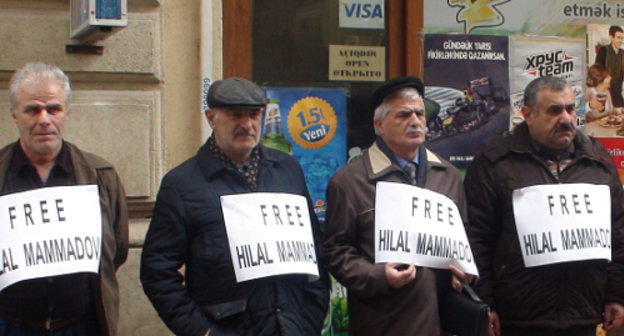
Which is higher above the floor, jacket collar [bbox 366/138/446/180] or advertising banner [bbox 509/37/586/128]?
advertising banner [bbox 509/37/586/128]

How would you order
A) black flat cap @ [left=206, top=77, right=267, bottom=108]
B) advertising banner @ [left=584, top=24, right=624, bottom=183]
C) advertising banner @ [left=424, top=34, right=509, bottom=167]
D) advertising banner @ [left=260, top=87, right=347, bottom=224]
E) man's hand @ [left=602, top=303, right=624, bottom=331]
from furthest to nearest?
advertising banner @ [left=584, top=24, right=624, bottom=183]
advertising banner @ [left=424, top=34, right=509, bottom=167]
advertising banner @ [left=260, top=87, right=347, bottom=224]
man's hand @ [left=602, top=303, right=624, bottom=331]
black flat cap @ [left=206, top=77, right=267, bottom=108]

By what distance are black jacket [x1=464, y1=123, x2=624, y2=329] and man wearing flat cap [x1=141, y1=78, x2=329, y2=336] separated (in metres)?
0.98

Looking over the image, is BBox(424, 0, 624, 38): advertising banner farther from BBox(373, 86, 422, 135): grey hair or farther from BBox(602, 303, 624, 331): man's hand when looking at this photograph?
BBox(602, 303, 624, 331): man's hand

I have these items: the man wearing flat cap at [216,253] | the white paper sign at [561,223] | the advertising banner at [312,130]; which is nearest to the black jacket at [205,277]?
the man wearing flat cap at [216,253]

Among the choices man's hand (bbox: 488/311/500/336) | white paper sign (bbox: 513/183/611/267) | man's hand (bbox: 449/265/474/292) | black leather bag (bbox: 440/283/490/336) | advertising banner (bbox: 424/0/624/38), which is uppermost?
advertising banner (bbox: 424/0/624/38)

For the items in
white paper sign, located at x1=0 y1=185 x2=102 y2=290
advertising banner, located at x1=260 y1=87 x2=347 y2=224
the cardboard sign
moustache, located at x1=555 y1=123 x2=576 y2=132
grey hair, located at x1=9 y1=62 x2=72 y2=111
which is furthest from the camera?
the cardboard sign

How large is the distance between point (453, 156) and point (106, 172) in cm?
269

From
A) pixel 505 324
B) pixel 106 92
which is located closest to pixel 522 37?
pixel 505 324

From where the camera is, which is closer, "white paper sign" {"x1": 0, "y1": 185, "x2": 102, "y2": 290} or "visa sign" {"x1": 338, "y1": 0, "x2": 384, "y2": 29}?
"white paper sign" {"x1": 0, "y1": 185, "x2": 102, "y2": 290}

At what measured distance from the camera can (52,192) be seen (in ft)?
12.4

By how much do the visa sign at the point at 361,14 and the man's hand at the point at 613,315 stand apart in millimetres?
2295

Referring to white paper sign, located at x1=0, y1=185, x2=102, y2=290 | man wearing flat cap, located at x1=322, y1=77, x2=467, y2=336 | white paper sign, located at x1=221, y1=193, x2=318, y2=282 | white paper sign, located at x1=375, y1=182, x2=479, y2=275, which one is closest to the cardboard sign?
man wearing flat cap, located at x1=322, y1=77, x2=467, y2=336

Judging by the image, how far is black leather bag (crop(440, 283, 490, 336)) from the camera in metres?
3.99

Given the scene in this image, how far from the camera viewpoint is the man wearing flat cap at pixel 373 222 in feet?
13.5
